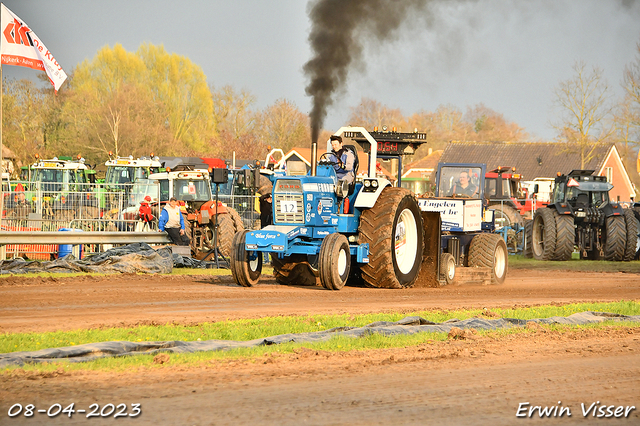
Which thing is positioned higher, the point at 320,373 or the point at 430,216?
the point at 430,216

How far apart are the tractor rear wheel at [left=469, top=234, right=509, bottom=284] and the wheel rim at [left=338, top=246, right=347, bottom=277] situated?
13.4ft

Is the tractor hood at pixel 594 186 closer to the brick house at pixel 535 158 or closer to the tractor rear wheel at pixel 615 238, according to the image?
the tractor rear wheel at pixel 615 238

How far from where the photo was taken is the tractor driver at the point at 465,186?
17.4 m

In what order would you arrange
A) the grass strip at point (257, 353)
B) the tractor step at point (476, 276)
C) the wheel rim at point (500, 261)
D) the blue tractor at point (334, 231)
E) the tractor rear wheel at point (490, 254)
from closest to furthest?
the grass strip at point (257, 353)
the blue tractor at point (334, 231)
the tractor step at point (476, 276)
the tractor rear wheel at point (490, 254)
the wheel rim at point (500, 261)

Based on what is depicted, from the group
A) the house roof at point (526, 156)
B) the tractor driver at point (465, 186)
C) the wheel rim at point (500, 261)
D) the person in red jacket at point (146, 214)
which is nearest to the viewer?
the wheel rim at point (500, 261)

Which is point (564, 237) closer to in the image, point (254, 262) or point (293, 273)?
point (293, 273)

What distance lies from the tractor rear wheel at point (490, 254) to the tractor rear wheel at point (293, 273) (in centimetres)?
360

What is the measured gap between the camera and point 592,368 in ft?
21.6

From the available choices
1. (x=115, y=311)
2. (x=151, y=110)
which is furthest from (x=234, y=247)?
(x=151, y=110)

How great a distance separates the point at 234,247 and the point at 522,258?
50.0ft

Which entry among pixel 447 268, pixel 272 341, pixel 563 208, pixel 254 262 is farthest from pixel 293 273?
pixel 563 208

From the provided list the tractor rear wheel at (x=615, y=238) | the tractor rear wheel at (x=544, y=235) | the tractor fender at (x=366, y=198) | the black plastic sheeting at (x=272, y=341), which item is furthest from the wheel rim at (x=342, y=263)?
the tractor rear wheel at (x=615, y=238)

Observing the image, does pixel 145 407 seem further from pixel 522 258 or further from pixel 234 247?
pixel 522 258

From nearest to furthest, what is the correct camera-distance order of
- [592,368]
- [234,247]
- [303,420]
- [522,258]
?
[303,420] < [592,368] < [234,247] < [522,258]
